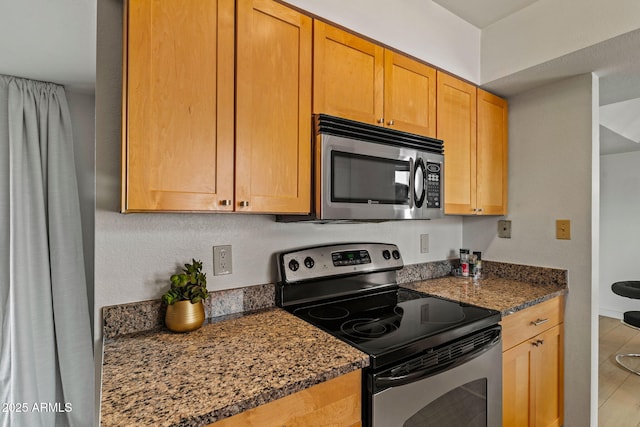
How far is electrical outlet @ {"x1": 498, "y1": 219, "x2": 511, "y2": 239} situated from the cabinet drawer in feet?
1.63

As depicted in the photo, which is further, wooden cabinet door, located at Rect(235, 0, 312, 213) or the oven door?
wooden cabinet door, located at Rect(235, 0, 312, 213)

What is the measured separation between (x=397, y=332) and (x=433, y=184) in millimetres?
807

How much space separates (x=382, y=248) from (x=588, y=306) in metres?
1.21

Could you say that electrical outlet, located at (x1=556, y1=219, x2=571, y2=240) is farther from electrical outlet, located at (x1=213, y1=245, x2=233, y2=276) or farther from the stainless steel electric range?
electrical outlet, located at (x1=213, y1=245, x2=233, y2=276)

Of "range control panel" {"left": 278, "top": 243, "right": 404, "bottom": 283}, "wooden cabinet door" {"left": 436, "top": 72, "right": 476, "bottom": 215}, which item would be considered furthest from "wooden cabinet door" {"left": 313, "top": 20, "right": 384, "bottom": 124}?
"range control panel" {"left": 278, "top": 243, "right": 404, "bottom": 283}

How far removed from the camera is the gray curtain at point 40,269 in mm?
1174

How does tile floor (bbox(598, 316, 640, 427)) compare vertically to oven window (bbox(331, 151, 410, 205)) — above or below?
below

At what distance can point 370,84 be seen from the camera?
1.52 metres

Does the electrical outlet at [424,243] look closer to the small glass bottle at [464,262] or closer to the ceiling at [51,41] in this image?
the small glass bottle at [464,262]

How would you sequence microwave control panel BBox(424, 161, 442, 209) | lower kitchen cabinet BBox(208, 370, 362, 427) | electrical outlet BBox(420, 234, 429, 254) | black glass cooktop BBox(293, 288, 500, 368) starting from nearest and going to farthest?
lower kitchen cabinet BBox(208, 370, 362, 427), black glass cooktop BBox(293, 288, 500, 368), microwave control panel BBox(424, 161, 442, 209), electrical outlet BBox(420, 234, 429, 254)

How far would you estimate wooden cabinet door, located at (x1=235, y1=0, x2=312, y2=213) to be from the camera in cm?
119

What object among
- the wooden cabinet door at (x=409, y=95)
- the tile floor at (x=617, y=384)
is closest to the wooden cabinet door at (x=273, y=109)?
the wooden cabinet door at (x=409, y=95)

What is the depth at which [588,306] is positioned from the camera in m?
1.82

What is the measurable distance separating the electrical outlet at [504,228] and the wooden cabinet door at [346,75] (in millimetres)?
1320
